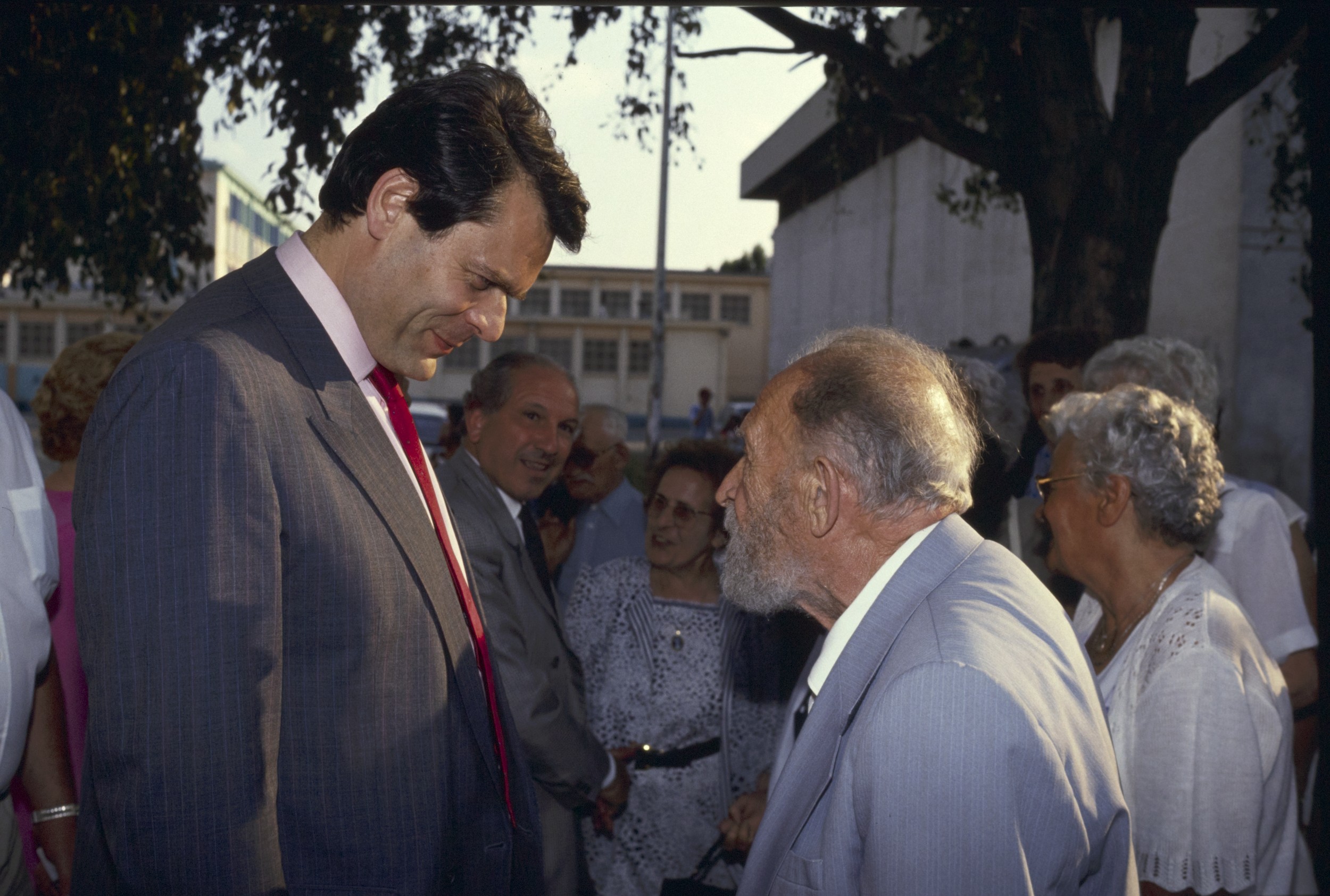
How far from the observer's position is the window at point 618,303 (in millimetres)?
50781

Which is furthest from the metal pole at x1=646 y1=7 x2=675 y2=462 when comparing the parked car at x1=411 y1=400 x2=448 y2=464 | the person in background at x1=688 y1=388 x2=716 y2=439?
the parked car at x1=411 y1=400 x2=448 y2=464

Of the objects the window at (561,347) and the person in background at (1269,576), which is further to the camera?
the window at (561,347)

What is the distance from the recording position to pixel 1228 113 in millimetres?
12602

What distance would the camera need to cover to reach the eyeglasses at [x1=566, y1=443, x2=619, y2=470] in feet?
18.2

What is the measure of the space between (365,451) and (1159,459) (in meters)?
1.91

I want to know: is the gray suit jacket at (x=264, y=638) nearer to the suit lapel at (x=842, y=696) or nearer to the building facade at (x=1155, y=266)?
the suit lapel at (x=842, y=696)

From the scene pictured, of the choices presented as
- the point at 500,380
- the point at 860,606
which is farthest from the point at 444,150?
the point at 500,380

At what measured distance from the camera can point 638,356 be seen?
4625cm

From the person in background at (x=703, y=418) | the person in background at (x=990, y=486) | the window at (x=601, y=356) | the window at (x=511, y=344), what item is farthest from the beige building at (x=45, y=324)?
the person in background at (x=990, y=486)

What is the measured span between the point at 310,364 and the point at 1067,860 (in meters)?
1.33

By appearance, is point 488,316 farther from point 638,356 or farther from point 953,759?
point 638,356

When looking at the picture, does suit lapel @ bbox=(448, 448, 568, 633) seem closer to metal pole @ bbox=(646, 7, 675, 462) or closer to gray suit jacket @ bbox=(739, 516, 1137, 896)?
gray suit jacket @ bbox=(739, 516, 1137, 896)

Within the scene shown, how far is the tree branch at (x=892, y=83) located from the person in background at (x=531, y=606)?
3.30 m

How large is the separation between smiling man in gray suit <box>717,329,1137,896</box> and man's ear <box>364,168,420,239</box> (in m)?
0.72
